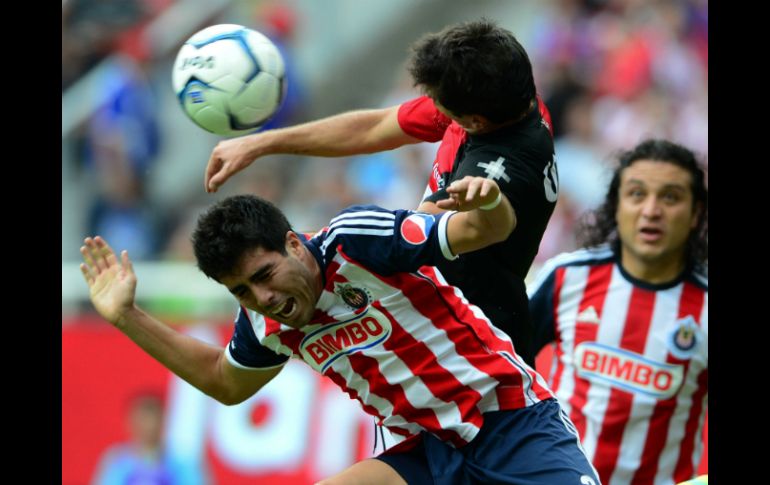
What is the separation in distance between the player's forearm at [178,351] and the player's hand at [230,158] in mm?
596

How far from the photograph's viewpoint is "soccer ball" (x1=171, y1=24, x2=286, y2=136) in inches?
184

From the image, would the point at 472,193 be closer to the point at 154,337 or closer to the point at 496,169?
the point at 496,169

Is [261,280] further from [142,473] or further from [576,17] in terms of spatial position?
[576,17]

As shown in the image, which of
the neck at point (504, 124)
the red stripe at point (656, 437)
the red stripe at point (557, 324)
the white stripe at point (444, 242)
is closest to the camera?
the white stripe at point (444, 242)

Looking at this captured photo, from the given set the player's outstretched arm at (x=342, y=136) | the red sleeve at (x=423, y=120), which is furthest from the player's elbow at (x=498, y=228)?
the player's outstretched arm at (x=342, y=136)

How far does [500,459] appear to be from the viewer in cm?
409

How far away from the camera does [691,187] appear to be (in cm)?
555

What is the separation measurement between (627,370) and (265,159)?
657cm

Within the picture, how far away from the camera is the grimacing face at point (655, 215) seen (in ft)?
17.9

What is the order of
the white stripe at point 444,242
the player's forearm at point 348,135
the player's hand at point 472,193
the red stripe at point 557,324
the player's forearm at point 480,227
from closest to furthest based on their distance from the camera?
the player's hand at point 472,193 → the player's forearm at point 480,227 → the white stripe at point 444,242 → the player's forearm at point 348,135 → the red stripe at point 557,324

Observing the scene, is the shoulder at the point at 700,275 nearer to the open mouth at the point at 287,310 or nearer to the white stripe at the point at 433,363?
the white stripe at the point at 433,363

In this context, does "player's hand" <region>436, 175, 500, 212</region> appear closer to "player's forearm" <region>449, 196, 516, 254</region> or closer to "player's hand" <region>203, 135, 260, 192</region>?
"player's forearm" <region>449, 196, 516, 254</region>

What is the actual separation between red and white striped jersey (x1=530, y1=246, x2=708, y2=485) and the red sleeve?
1117 millimetres
